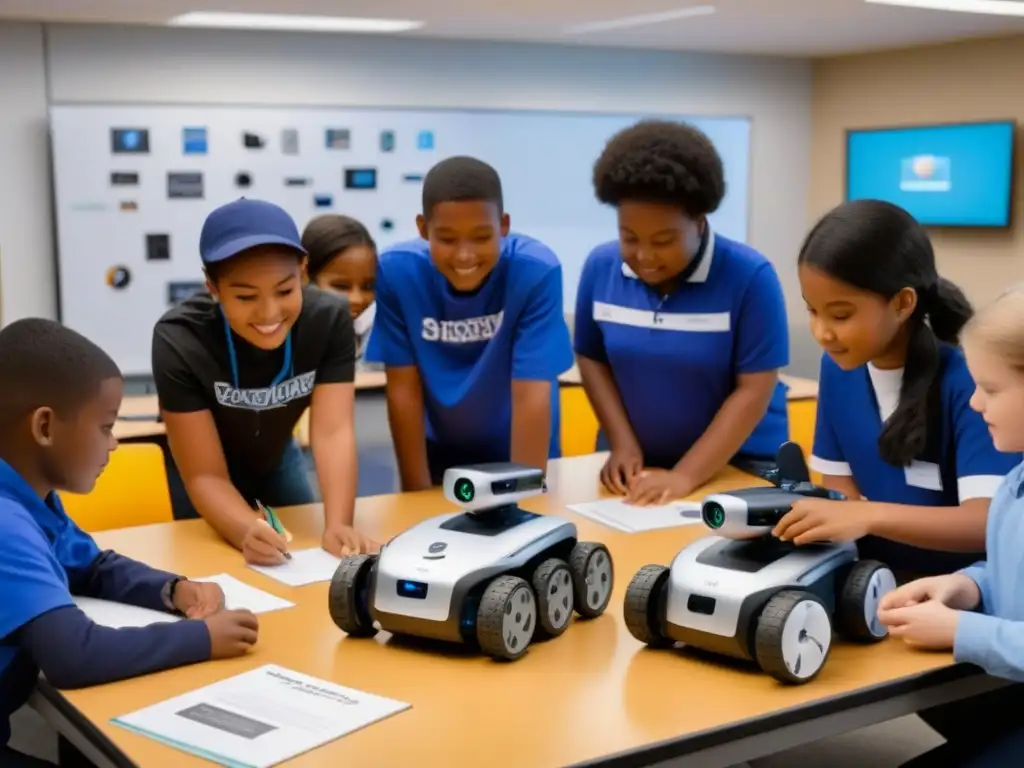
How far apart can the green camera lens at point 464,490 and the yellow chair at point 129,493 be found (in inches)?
46.9

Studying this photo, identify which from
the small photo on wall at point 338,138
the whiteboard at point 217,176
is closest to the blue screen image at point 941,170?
the whiteboard at point 217,176

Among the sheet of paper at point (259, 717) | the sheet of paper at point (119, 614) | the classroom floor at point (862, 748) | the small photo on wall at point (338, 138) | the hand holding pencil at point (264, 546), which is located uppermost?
the small photo on wall at point (338, 138)

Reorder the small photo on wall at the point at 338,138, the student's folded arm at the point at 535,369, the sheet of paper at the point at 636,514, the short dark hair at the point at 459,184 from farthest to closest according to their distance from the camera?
the small photo on wall at the point at 338,138
the student's folded arm at the point at 535,369
the short dark hair at the point at 459,184
the sheet of paper at the point at 636,514

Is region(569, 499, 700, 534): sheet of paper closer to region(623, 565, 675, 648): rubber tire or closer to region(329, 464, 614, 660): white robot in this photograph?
region(329, 464, 614, 660): white robot

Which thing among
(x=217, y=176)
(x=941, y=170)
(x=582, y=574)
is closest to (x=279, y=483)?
(x=582, y=574)

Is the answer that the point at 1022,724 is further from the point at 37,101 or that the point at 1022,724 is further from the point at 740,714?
the point at 37,101

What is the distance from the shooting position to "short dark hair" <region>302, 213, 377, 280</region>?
3062 mm

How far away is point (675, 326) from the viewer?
2.52m

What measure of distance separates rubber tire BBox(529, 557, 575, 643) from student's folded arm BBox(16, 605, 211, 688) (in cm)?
47

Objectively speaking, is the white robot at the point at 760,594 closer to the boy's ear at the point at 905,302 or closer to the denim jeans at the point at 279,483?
the boy's ear at the point at 905,302

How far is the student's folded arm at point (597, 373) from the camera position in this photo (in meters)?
2.62

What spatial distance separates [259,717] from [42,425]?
543 millimetres

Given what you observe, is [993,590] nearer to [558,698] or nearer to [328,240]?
[558,698]

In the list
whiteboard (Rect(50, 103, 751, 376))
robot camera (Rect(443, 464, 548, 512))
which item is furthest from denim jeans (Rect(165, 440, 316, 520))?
whiteboard (Rect(50, 103, 751, 376))
